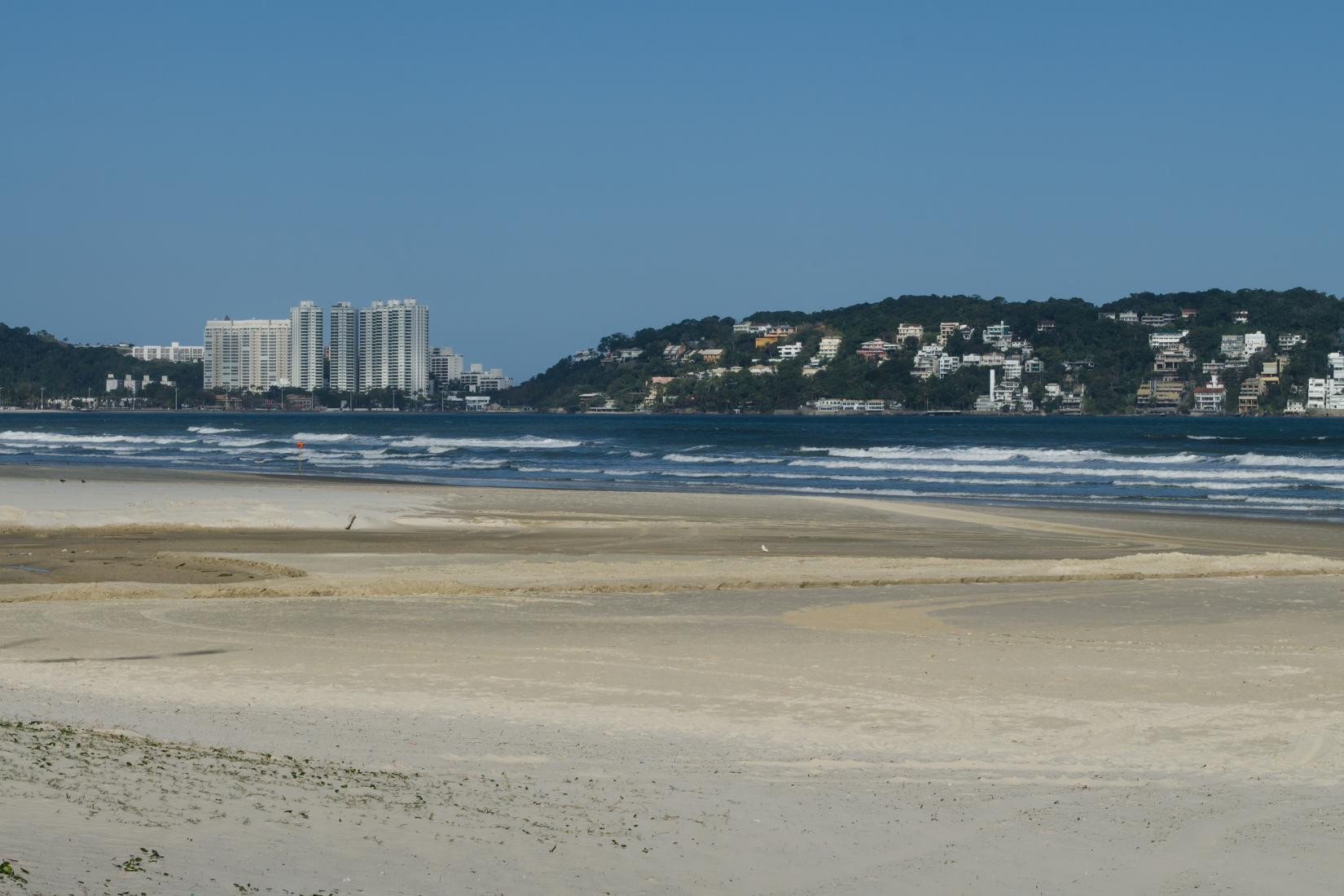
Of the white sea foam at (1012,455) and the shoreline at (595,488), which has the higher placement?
the white sea foam at (1012,455)

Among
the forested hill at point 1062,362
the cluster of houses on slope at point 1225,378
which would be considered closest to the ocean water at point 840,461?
the cluster of houses on slope at point 1225,378

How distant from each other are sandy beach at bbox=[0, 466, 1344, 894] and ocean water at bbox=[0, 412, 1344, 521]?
56.2ft

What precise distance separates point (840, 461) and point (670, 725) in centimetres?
4859

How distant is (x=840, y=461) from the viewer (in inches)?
2215

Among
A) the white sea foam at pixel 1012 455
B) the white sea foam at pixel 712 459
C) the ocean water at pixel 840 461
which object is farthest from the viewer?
the white sea foam at pixel 712 459

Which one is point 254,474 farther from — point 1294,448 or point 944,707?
point 1294,448

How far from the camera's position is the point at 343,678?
9.66 meters

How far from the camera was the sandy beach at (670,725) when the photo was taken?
17.8ft

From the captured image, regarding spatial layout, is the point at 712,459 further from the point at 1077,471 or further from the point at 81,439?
the point at 81,439

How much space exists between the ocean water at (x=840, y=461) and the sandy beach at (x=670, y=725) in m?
17.1

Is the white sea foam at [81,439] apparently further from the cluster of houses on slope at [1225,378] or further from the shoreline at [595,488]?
the cluster of houses on slope at [1225,378]

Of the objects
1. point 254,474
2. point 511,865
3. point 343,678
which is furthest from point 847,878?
point 254,474

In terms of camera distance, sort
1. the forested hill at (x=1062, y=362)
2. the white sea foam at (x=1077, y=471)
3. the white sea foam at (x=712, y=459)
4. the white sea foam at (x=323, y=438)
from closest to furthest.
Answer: the white sea foam at (x=1077, y=471)
the white sea foam at (x=712, y=459)
the white sea foam at (x=323, y=438)
the forested hill at (x=1062, y=362)

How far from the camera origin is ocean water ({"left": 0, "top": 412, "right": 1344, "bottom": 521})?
37969 millimetres
